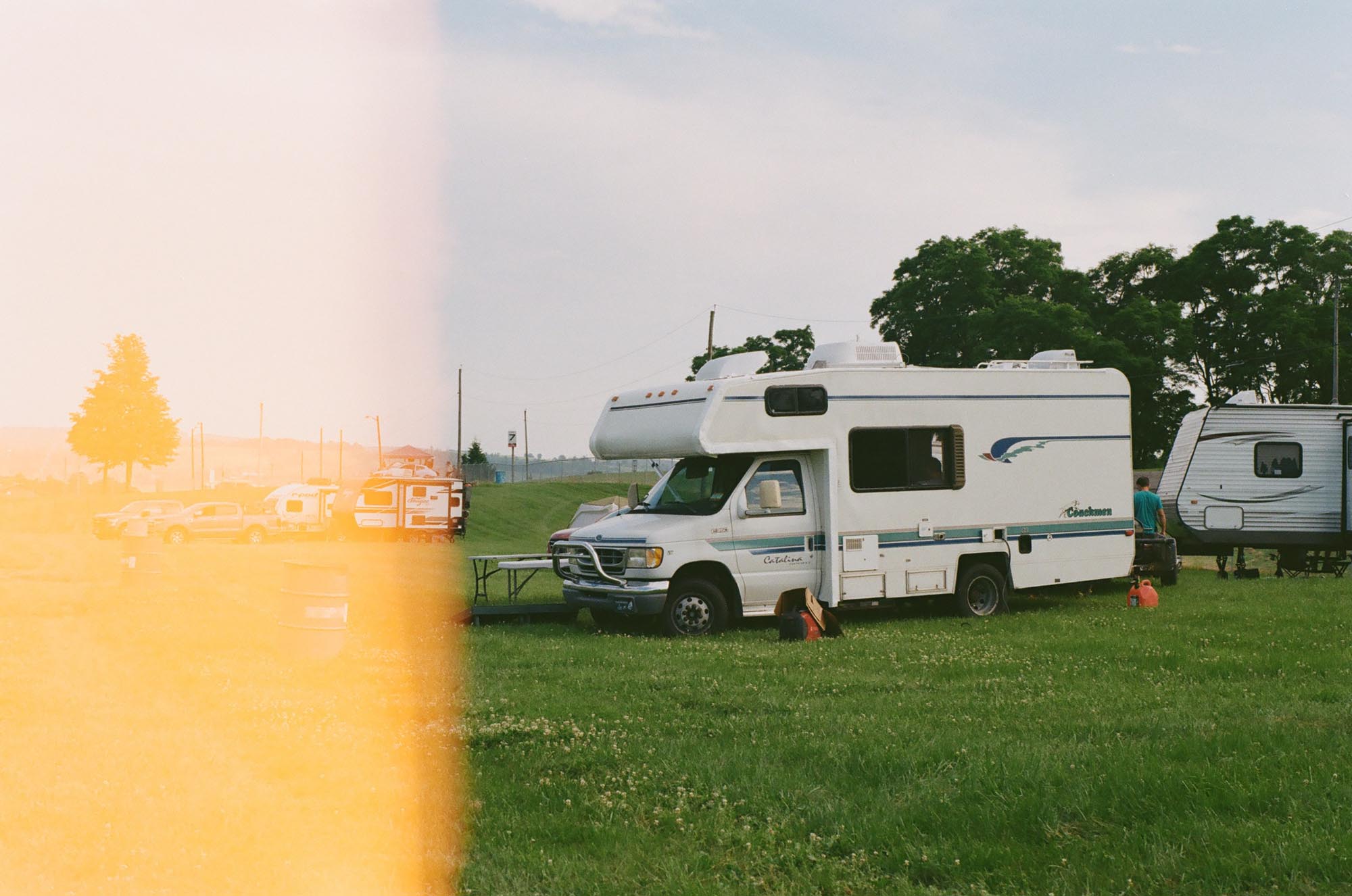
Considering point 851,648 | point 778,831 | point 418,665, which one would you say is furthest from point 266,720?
point 851,648

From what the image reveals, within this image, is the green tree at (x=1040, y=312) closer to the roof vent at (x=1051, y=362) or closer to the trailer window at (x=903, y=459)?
the roof vent at (x=1051, y=362)

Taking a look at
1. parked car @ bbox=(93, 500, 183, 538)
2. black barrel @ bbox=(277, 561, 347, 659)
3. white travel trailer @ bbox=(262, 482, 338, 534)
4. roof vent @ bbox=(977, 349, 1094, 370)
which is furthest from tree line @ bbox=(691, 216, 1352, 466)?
black barrel @ bbox=(277, 561, 347, 659)

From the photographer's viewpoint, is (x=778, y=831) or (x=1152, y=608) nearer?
(x=778, y=831)

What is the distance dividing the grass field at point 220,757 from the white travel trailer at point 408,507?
90.1ft

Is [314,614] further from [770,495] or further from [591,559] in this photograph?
[770,495]

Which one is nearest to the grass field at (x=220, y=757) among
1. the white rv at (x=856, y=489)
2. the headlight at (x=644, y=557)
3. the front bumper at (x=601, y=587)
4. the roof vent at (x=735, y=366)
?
the front bumper at (x=601, y=587)

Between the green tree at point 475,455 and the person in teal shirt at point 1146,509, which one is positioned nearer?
the person in teal shirt at point 1146,509

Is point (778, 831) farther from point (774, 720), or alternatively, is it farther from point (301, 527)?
point (301, 527)

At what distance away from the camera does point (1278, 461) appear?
68.4 feet

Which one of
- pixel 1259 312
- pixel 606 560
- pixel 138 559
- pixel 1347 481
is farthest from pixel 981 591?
pixel 1259 312

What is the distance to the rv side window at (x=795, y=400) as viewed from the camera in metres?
13.0

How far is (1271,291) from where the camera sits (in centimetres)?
4453

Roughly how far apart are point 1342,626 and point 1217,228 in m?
39.2

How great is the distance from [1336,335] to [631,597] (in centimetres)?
3770
